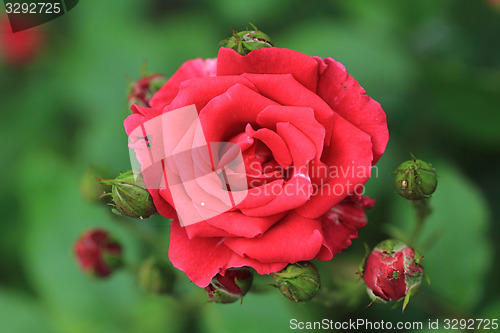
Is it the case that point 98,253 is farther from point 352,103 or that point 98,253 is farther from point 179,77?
point 352,103

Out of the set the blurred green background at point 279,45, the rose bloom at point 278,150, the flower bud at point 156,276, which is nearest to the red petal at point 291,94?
the rose bloom at point 278,150

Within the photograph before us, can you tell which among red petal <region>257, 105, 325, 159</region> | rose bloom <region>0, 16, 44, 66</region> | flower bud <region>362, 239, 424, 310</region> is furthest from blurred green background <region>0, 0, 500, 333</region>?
red petal <region>257, 105, 325, 159</region>

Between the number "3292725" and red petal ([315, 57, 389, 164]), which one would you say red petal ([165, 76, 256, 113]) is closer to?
red petal ([315, 57, 389, 164])

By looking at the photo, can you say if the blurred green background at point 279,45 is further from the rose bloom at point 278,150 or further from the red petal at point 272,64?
the red petal at point 272,64

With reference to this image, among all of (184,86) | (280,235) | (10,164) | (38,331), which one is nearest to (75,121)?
(10,164)

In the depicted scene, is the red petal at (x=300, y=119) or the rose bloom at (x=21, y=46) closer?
the red petal at (x=300, y=119)
